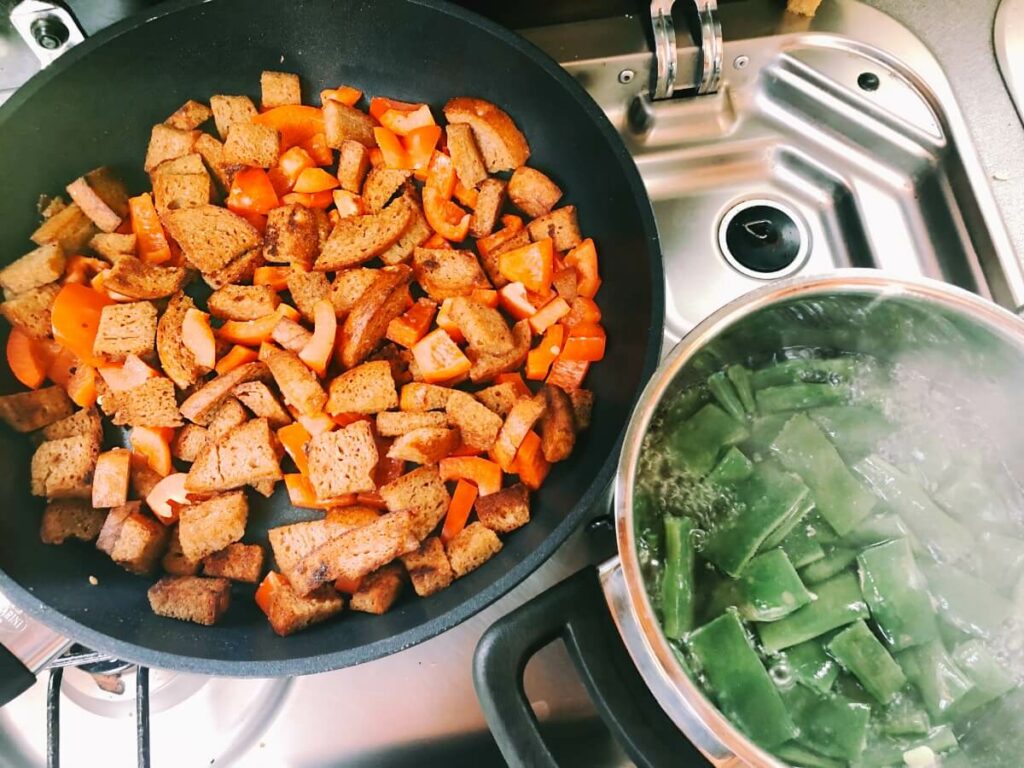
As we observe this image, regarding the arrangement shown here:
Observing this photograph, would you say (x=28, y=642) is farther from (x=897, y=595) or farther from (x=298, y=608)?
(x=897, y=595)

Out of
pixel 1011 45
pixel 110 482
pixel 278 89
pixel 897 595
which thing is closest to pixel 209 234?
pixel 278 89

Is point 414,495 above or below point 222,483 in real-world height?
below

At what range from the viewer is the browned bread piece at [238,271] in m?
1.29

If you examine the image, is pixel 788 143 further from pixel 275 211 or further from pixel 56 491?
pixel 56 491

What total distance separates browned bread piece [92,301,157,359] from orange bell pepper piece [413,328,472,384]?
0.41 m

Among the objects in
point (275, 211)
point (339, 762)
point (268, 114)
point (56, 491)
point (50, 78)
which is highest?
point (50, 78)

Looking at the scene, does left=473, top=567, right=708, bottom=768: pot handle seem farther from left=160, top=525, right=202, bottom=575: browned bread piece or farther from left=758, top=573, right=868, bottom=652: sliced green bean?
left=160, top=525, right=202, bottom=575: browned bread piece

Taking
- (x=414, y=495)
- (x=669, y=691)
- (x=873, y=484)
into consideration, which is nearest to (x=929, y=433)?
(x=873, y=484)

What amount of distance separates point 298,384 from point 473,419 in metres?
0.27

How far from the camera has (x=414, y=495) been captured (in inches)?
45.3

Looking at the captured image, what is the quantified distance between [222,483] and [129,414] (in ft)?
0.61

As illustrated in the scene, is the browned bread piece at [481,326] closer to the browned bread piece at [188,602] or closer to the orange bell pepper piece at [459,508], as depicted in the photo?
the orange bell pepper piece at [459,508]

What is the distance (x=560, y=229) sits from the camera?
128cm

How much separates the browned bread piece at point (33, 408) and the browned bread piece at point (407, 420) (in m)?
0.49
